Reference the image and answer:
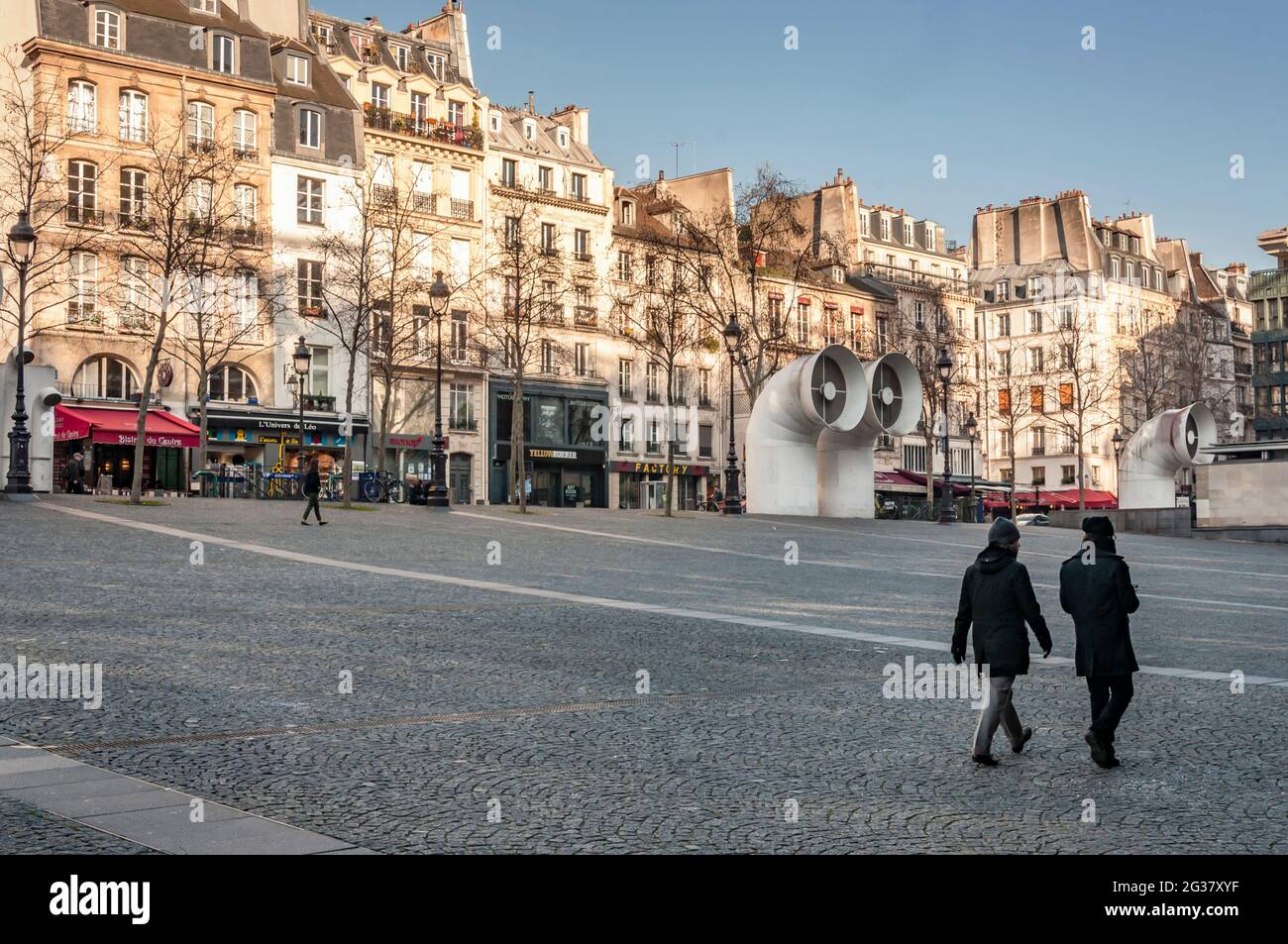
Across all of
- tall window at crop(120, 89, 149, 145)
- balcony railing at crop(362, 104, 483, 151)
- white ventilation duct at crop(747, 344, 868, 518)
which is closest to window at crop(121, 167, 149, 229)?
tall window at crop(120, 89, 149, 145)

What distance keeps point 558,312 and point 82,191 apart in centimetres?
2056

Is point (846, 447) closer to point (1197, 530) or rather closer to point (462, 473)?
point (1197, 530)

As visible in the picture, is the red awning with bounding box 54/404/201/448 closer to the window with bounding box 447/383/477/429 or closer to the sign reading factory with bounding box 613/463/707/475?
the window with bounding box 447/383/477/429

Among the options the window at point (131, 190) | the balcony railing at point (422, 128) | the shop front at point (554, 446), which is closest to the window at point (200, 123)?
the window at point (131, 190)

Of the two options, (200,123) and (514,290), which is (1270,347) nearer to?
(514,290)

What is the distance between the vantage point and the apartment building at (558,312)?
60344 mm

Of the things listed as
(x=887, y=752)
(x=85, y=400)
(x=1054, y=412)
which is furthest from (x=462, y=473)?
(x=887, y=752)

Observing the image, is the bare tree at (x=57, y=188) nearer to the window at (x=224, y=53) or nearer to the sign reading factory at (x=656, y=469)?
the window at (x=224, y=53)

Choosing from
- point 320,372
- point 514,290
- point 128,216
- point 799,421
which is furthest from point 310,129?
point 799,421

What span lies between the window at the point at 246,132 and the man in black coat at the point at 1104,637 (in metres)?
48.0

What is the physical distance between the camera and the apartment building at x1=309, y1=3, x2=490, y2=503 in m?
56.1

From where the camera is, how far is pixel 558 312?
6072cm
